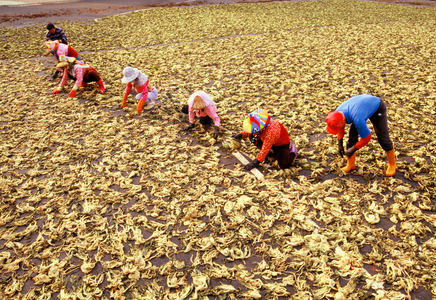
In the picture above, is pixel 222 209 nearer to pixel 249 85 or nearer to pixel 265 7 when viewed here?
pixel 249 85

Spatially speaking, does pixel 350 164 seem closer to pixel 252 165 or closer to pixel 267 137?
pixel 267 137

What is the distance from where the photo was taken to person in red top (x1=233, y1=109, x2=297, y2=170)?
4488 millimetres

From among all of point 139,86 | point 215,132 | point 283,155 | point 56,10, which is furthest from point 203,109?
point 56,10

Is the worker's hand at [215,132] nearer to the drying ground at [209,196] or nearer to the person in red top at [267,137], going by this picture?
the drying ground at [209,196]

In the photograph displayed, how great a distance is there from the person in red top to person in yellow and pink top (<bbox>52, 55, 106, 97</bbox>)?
5601 mm

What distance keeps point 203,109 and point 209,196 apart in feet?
7.62

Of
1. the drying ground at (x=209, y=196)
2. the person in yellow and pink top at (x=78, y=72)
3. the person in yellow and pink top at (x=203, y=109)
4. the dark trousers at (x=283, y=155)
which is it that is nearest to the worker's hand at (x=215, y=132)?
the person in yellow and pink top at (x=203, y=109)

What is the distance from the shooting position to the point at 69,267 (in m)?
3.51

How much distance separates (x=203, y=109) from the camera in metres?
6.05

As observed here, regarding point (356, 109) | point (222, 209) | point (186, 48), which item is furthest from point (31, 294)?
point (186, 48)

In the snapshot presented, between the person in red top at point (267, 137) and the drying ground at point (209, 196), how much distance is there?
0.28 meters

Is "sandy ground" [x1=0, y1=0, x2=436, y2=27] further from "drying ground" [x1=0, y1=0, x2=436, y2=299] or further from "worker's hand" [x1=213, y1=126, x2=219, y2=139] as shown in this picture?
"worker's hand" [x1=213, y1=126, x2=219, y2=139]

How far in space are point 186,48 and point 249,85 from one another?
5.43 metres

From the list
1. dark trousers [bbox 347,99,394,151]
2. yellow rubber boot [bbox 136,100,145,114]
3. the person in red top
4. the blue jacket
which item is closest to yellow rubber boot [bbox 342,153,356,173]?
dark trousers [bbox 347,99,394,151]
